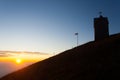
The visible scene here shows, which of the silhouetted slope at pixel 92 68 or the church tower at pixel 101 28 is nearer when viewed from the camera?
the silhouetted slope at pixel 92 68

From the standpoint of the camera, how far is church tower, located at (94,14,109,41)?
65250 millimetres

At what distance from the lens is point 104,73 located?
3338 centimetres

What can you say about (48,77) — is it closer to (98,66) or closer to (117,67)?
(98,66)

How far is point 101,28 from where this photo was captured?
220 feet

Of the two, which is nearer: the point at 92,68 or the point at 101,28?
the point at 92,68

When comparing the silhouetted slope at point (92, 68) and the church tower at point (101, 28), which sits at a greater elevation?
the church tower at point (101, 28)

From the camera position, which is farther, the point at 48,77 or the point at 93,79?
the point at 48,77

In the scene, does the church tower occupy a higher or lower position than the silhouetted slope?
higher

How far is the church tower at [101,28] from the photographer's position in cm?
6525

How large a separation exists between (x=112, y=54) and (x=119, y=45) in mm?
4204

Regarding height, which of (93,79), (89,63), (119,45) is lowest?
(93,79)

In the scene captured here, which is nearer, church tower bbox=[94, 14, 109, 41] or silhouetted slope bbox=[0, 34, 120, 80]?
silhouetted slope bbox=[0, 34, 120, 80]

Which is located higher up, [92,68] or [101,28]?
[101,28]

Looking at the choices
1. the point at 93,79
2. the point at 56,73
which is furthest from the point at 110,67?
the point at 56,73
